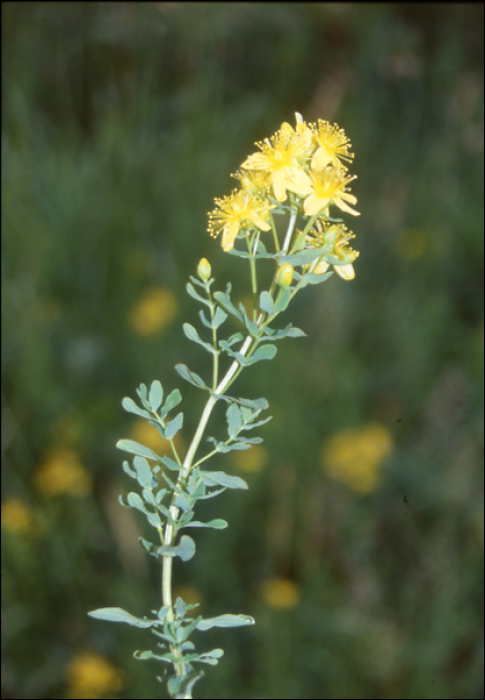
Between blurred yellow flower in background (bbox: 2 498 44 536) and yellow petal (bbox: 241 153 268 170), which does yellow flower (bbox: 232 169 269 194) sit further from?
blurred yellow flower in background (bbox: 2 498 44 536)

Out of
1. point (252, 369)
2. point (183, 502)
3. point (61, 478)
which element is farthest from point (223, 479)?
point (252, 369)

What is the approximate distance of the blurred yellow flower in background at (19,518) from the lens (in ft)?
5.36

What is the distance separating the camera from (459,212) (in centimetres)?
256

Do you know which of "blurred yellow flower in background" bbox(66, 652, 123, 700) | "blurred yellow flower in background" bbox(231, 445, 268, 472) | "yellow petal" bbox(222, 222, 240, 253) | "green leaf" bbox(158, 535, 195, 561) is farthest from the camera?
"blurred yellow flower in background" bbox(231, 445, 268, 472)

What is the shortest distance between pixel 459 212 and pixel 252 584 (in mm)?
1541

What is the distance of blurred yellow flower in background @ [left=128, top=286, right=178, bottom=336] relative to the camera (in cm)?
233

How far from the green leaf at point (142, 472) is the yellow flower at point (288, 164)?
34cm

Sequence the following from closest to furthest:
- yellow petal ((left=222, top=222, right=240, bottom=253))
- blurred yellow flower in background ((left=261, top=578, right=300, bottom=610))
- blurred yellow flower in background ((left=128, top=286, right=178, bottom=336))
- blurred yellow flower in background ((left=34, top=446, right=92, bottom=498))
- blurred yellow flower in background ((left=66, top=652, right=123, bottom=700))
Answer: yellow petal ((left=222, top=222, right=240, bottom=253))
blurred yellow flower in background ((left=66, top=652, right=123, bottom=700))
blurred yellow flower in background ((left=261, top=578, right=300, bottom=610))
blurred yellow flower in background ((left=34, top=446, right=92, bottom=498))
blurred yellow flower in background ((left=128, top=286, right=178, bottom=336))

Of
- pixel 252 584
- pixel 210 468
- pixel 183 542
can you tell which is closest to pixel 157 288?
pixel 210 468

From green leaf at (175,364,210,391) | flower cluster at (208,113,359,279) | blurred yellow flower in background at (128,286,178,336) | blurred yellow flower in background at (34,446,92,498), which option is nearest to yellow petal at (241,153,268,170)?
flower cluster at (208,113,359,279)

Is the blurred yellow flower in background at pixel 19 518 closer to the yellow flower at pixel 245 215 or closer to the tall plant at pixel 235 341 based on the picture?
the tall plant at pixel 235 341

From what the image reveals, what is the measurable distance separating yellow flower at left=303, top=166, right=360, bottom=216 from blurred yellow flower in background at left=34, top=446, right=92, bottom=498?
48.6 inches

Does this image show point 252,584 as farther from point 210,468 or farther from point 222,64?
point 222,64

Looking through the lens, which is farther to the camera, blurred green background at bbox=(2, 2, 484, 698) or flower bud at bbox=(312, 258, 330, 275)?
blurred green background at bbox=(2, 2, 484, 698)
